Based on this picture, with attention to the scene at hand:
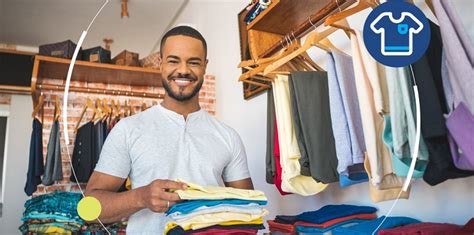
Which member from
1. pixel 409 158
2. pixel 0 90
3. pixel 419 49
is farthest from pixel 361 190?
pixel 0 90

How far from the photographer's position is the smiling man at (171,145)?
3.18ft

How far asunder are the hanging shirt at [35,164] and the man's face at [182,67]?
53.7 inches

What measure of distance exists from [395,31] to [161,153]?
0.75 m

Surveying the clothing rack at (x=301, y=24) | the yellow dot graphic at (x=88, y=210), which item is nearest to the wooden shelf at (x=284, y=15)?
the clothing rack at (x=301, y=24)

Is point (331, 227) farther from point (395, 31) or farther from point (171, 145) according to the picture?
point (395, 31)

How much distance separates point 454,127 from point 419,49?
24 cm

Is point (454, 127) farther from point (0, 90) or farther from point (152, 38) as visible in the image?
point (0, 90)

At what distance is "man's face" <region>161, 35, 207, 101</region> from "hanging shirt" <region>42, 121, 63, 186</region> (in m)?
1.31

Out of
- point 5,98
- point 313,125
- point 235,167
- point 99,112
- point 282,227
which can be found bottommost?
point 282,227

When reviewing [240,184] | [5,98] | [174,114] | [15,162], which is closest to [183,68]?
[174,114]

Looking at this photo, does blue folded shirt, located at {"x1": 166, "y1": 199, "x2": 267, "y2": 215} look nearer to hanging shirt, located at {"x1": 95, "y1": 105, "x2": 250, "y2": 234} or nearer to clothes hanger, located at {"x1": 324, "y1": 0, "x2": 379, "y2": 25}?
hanging shirt, located at {"x1": 95, "y1": 105, "x2": 250, "y2": 234}

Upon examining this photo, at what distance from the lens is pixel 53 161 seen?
2.01 metres

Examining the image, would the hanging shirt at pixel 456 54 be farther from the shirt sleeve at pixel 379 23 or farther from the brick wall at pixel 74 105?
the brick wall at pixel 74 105

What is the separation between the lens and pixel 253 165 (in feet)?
6.26
